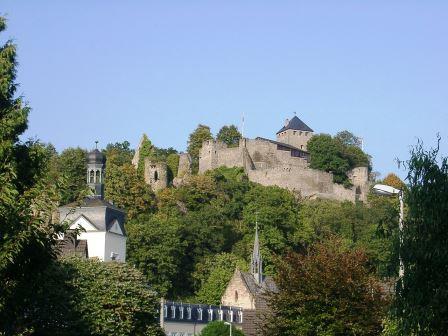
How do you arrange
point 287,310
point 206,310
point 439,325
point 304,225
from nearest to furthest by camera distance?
point 439,325 < point 287,310 < point 206,310 < point 304,225

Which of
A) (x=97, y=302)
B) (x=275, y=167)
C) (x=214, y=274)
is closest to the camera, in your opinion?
(x=97, y=302)

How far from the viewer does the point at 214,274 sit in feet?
338

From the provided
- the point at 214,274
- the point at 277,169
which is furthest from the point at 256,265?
the point at 277,169

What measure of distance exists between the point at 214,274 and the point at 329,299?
204 ft

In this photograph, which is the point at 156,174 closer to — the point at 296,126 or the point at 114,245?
the point at 296,126

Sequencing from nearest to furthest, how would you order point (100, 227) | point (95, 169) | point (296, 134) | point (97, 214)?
point (100, 227), point (97, 214), point (95, 169), point (296, 134)

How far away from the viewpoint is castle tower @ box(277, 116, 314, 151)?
6196 inches

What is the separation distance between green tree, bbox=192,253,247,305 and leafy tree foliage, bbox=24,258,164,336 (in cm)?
5463

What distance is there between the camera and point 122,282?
43.7m

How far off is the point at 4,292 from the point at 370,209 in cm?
10550

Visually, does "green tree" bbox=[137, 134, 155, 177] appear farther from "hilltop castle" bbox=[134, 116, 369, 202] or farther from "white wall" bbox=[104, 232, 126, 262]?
"white wall" bbox=[104, 232, 126, 262]

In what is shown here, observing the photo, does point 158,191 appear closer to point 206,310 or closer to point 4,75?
point 206,310

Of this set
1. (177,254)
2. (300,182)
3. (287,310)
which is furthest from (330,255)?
(300,182)

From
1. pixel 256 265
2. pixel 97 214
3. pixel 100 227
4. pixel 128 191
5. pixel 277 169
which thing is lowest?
pixel 100 227
